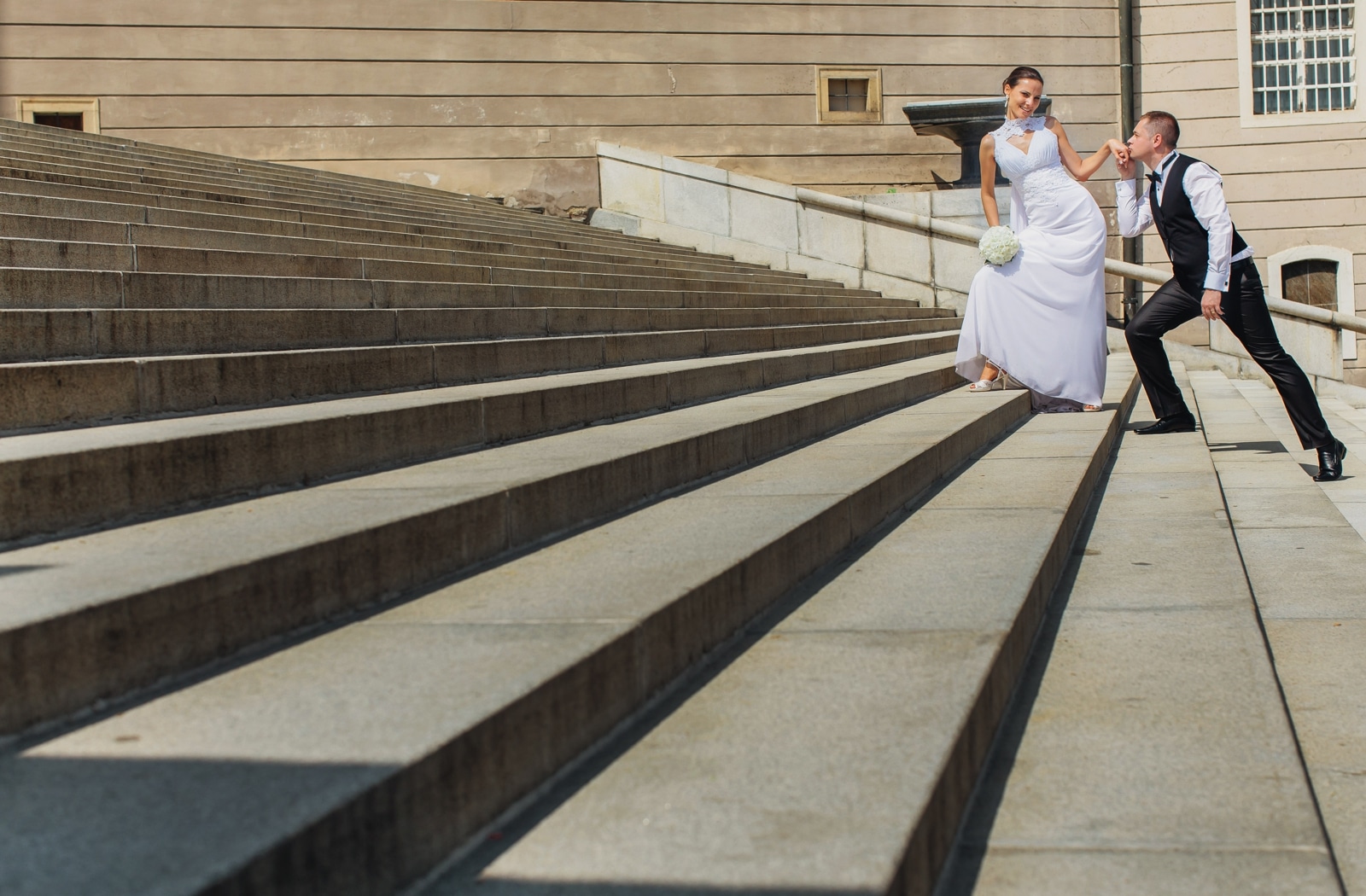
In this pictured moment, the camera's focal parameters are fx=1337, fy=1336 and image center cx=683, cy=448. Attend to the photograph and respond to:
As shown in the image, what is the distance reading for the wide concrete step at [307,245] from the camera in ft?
17.5

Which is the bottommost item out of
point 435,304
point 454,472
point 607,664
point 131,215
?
point 607,664

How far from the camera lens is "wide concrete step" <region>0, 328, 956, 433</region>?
3.44m

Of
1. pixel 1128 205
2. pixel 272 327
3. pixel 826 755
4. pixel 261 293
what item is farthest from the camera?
pixel 1128 205

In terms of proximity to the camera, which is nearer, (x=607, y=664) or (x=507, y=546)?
(x=607, y=664)

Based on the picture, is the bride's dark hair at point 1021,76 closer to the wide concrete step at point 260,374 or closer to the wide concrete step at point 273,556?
the wide concrete step at point 260,374

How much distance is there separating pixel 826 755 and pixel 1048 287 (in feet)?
19.8

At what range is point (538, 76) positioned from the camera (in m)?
17.0

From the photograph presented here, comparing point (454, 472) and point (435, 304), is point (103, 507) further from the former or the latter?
point (435, 304)

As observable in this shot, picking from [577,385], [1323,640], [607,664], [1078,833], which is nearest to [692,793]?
[607,664]

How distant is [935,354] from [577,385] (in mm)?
6597

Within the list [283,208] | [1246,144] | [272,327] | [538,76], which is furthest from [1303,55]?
[272,327]

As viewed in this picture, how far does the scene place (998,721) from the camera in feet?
9.09

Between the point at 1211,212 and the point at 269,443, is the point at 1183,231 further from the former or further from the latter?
the point at 269,443

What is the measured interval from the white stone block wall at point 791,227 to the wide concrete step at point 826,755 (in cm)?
1258
